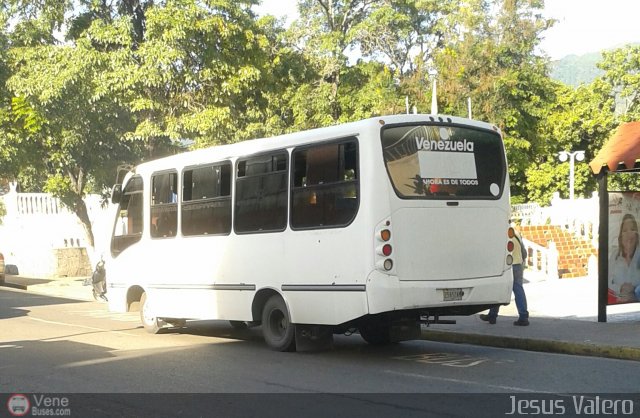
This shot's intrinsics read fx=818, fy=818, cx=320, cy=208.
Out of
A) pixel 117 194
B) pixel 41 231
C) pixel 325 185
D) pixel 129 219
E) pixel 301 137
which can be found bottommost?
pixel 41 231

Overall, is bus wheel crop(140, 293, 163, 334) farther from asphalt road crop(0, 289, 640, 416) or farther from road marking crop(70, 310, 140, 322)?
road marking crop(70, 310, 140, 322)

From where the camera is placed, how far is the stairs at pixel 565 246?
84.4 feet

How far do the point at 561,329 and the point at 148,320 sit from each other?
7127 millimetres

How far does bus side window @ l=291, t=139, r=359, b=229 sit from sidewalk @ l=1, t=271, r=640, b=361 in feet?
11.6

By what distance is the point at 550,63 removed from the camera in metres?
54.1

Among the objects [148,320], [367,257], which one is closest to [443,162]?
[367,257]

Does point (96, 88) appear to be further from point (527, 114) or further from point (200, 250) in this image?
point (527, 114)

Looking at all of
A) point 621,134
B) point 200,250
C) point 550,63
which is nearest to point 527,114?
point 550,63

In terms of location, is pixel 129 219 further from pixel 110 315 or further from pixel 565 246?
pixel 565 246

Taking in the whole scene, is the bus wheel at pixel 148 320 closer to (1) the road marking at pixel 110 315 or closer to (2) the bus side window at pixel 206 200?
(2) the bus side window at pixel 206 200

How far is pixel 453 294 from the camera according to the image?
34.4 feet

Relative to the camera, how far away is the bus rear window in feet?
34.0

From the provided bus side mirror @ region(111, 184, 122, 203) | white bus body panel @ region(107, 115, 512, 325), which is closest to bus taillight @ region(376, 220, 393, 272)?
white bus body panel @ region(107, 115, 512, 325)
